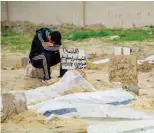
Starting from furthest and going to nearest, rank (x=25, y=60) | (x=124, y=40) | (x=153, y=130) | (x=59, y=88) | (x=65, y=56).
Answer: (x=124, y=40) < (x=25, y=60) < (x=65, y=56) < (x=59, y=88) < (x=153, y=130)

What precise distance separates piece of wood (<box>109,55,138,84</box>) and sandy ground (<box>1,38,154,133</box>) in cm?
18

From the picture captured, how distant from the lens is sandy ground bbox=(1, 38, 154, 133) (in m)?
6.58

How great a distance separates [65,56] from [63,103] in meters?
2.56

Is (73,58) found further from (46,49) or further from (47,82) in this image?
(46,49)

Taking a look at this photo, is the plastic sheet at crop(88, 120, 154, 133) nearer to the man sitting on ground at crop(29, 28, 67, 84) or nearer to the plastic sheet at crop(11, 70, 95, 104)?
the plastic sheet at crop(11, 70, 95, 104)

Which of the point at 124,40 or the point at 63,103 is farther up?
the point at 63,103

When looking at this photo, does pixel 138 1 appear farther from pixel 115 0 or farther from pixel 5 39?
pixel 5 39

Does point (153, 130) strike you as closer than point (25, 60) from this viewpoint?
Yes

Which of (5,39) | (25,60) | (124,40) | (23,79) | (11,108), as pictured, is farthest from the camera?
(5,39)

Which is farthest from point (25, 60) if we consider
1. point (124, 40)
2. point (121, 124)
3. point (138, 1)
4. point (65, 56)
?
point (138, 1)

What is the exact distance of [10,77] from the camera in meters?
11.7

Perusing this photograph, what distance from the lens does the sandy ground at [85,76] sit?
658 cm

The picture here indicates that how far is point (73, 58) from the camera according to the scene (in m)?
9.56

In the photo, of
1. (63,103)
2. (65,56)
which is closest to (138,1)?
(65,56)
